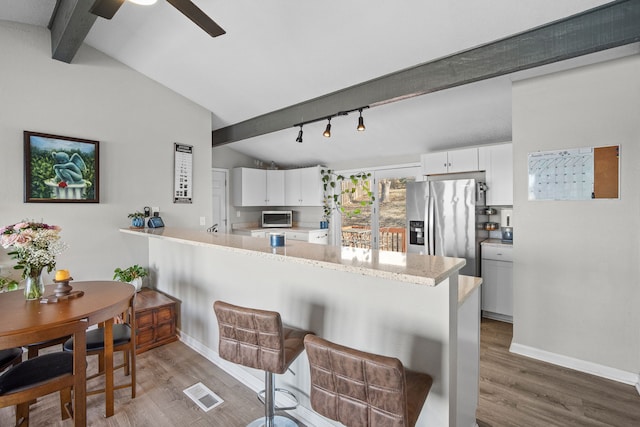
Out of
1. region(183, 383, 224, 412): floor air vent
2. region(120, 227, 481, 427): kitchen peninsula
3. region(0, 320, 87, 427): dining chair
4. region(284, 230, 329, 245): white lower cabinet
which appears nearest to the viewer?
region(120, 227, 481, 427): kitchen peninsula

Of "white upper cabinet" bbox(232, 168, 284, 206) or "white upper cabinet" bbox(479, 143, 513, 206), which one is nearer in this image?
"white upper cabinet" bbox(479, 143, 513, 206)

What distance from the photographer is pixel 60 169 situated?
10.4 ft

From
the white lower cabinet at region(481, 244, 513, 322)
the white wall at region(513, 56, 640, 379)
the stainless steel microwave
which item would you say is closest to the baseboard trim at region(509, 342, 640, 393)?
the white wall at region(513, 56, 640, 379)

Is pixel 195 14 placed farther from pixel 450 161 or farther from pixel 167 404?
pixel 450 161

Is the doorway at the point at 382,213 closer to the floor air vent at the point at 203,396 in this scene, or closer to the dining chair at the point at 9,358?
the floor air vent at the point at 203,396

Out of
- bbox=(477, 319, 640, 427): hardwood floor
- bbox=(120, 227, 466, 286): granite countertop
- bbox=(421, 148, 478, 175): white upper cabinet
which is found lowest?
bbox=(477, 319, 640, 427): hardwood floor

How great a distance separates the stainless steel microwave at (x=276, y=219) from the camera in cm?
611

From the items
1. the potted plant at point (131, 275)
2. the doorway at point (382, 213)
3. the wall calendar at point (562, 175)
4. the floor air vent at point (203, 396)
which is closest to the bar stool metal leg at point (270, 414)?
the floor air vent at point (203, 396)

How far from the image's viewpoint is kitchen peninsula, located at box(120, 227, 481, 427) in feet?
4.44

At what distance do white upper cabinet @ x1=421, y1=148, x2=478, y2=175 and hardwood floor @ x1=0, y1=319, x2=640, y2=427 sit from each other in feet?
7.41

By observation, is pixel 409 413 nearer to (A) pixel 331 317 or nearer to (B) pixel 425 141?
(A) pixel 331 317

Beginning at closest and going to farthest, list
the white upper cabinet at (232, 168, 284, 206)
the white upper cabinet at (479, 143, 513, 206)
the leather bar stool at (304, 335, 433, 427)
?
1. the leather bar stool at (304, 335, 433, 427)
2. the white upper cabinet at (479, 143, 513, 206)
3. the white upper cabinet at (232, 168, 284, 206)

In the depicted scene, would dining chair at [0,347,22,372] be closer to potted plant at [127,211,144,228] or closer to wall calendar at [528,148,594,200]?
potted plant at [127,211,144,228]

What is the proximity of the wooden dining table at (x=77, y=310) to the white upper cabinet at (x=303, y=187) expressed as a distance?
12.7ft
